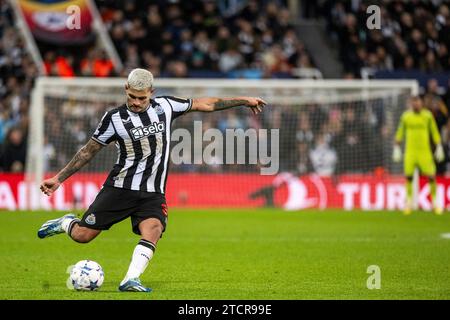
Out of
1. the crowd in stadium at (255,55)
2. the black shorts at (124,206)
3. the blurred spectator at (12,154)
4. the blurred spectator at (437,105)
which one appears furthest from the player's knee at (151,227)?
the blurred spectator at (437,105)

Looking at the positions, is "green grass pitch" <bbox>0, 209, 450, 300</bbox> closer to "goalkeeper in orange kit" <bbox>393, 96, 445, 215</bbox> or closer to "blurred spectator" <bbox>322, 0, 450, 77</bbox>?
"goalkeeper in orange kit" <bbox>393, 96, 445, 215</bbox>

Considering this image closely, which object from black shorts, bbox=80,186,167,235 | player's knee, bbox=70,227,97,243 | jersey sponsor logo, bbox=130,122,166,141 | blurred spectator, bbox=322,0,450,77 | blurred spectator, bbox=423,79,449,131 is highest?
blurred spectator, bbox=322,0,450,77

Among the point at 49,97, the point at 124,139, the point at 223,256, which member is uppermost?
the point at 49,97

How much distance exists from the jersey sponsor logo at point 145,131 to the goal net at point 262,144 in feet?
40.0

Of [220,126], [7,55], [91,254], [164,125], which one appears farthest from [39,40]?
[164,125]

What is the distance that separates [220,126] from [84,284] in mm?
14236

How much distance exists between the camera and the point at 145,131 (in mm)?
9234

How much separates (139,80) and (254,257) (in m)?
4.32

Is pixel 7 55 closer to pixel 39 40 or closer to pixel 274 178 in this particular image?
pixel 39 40

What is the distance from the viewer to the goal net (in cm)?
2209

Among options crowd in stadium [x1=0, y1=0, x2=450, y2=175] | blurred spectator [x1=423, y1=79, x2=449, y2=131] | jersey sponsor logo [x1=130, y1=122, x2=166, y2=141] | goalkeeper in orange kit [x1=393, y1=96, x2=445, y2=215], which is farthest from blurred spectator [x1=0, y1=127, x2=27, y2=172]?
jersey sponsor logo [x1=130, y1=122, x2=166, y2=141]

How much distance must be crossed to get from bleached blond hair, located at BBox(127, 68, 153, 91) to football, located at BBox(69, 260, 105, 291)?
166cm

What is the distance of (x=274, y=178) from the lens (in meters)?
22.7
